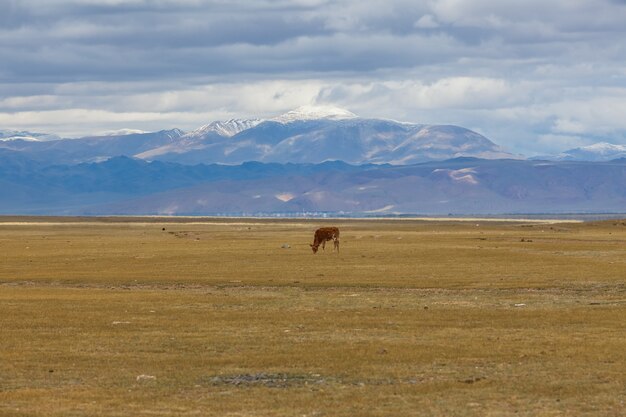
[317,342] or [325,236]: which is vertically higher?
[325,236]

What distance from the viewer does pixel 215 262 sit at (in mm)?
58469

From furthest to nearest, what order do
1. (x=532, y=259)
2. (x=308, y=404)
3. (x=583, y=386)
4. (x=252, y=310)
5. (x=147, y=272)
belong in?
(x=532, y=259), (x=147, y=272), (x=252, y=310), (x=583, y=386), (x=308, y=404)

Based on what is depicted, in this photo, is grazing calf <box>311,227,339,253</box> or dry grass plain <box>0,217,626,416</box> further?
grazing calf <box>311,227,339,253</box>

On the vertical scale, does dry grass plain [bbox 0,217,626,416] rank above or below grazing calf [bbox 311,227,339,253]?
below

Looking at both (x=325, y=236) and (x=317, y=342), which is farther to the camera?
(x=325, y=236)

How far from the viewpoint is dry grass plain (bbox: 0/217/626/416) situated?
63.3 feet

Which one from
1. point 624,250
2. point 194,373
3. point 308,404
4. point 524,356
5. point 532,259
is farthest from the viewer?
point 624,250

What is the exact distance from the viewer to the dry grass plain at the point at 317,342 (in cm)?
1928

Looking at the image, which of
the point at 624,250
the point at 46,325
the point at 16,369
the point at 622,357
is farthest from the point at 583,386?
the point at 624,250

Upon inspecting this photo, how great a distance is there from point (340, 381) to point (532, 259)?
125 ft

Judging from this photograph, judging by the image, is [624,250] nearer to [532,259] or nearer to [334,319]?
[532,259]

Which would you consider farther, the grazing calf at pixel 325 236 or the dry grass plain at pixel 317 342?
the grazing calf at pixel 325 236

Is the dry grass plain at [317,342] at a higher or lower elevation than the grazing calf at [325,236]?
lower

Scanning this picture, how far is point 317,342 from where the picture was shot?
2609cm
